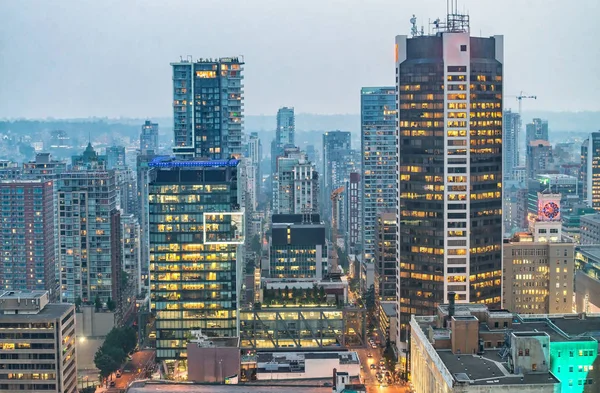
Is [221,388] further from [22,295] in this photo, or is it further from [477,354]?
[22,295]

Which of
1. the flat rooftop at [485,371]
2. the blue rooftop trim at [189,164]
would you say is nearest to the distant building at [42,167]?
the blue rooftop trim at [189,164]

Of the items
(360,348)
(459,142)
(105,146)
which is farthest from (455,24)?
(105,146)

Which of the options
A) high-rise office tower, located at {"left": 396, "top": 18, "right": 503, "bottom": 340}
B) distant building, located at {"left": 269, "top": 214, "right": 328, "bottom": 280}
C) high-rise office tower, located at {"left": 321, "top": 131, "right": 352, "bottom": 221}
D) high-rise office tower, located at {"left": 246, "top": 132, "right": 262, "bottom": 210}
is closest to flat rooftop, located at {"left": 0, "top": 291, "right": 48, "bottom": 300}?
high-rise office tower, located at {"left": 396, "top": 18, "right": 503, "bottom": 340}

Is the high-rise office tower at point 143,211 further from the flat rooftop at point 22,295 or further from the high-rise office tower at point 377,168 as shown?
the flat rooftop at point 22,295

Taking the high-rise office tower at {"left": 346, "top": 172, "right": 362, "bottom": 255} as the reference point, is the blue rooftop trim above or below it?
above

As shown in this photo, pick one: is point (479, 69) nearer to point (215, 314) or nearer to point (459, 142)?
point (459, 142)

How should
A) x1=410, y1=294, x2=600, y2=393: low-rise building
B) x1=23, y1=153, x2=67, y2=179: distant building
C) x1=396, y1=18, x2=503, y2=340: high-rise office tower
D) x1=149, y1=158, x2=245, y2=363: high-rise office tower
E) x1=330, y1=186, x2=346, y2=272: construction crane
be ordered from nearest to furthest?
x1=410, y1=294, x2=600, y2=393: low-rise building
x1=149, y1=158, x2=245, y2=363: high-rise office tower
x1=396, y1=18, x2=503, y2=340: high-rise office tower
x1=23, y1=153, x2=67, y2=179: distant building
x1=330, y1=186, x2=346, y2=272: construction crane

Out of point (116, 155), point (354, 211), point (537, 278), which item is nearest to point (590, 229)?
point (537, 278)

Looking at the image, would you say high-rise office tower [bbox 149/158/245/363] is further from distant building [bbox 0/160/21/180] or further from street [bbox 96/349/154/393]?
distant building [bbox 0/160/21/180]
